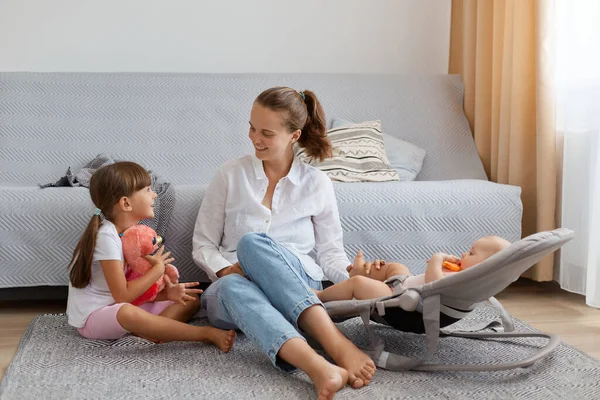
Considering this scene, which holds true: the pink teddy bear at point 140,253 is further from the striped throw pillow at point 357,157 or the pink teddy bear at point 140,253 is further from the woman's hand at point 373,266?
the striped throw pillow at point 357,157

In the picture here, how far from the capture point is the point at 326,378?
164 cm

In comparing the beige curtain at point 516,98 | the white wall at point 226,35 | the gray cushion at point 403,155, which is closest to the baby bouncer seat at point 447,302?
the beige curtain at point 516,98

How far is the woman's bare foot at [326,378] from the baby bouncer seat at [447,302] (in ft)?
0.72

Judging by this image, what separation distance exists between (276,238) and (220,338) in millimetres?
369

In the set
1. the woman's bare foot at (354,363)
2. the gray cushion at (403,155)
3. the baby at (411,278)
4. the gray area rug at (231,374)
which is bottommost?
the gray area rug at (231,374)

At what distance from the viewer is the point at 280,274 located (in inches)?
75.0

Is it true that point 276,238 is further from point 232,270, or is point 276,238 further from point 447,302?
point 447,302

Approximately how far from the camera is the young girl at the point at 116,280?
2.06 meters

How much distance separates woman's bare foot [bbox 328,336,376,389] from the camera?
68.8 inches

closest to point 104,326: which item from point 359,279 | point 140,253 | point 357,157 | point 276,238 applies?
point 140,253

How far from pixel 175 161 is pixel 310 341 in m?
1.36

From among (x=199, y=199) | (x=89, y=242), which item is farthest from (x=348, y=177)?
(x=89, y=242)

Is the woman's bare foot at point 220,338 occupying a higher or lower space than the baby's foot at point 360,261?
lower

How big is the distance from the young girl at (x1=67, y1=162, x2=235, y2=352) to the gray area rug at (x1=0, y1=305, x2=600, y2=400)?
41 mm
